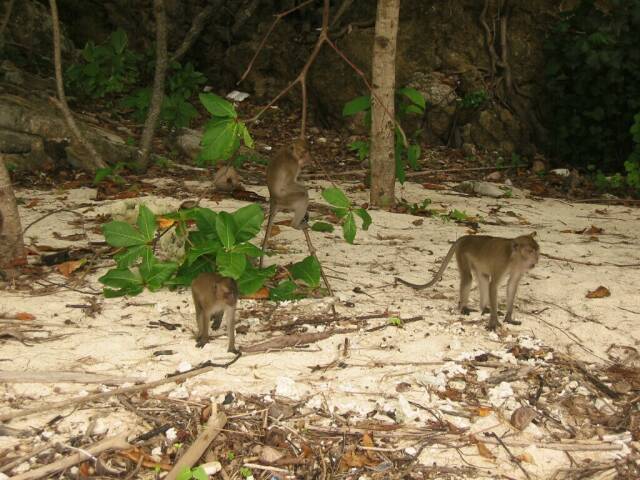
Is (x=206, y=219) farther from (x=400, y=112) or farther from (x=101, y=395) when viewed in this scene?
(x=400, y=112)

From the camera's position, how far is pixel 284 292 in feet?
15.9

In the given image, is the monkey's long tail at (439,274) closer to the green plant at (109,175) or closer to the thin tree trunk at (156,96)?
the green plant at (109,175)

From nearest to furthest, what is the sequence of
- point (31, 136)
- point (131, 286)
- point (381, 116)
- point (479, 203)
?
1. point (131, 286)
2. point (381, 116)
3. point (479, 203)
4. point (31, 136)

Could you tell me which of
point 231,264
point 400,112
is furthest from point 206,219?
point 400,112

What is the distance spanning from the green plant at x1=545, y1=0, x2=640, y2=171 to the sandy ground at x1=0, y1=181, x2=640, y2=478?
407 cm

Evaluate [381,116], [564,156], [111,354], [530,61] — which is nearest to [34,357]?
[111,354]

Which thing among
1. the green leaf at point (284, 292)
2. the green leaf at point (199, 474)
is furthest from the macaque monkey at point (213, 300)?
the green leaf at point (199, 474)

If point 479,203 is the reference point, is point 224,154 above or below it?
above

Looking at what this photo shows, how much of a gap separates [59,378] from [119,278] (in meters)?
1.02

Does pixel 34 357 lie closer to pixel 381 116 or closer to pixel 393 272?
pixel 393 272

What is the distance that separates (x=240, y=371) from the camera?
3893 mm

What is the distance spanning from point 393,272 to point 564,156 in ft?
20.6

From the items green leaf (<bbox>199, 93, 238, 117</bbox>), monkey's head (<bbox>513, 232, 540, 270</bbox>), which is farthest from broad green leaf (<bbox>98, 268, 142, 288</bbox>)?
monkey's head (<bbox>513, 232, 540, 270</bbox>)

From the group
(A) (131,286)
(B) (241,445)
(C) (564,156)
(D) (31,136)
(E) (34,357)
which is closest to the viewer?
(B) (241,445)
